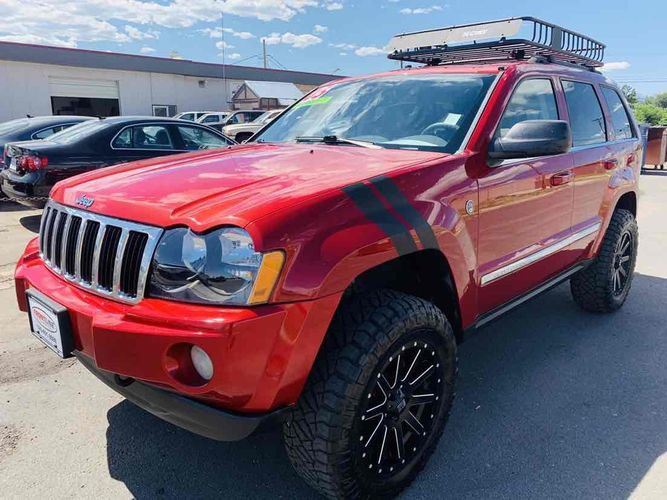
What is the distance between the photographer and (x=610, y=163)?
3.88 meters

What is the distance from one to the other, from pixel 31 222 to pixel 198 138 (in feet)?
8.46

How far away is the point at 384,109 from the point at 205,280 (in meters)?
1.76

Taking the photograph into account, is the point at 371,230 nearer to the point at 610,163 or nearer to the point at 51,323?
the point at 51,323

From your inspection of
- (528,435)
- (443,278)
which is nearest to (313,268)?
(443,278)

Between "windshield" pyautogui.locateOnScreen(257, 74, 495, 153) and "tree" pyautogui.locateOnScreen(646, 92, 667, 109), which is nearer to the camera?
"windshield" pyautogui.locateOnScreen(257, 74, 495, 153)

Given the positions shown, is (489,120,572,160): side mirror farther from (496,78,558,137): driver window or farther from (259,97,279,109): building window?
(259,97,279,109): building window

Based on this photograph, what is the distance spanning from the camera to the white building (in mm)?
25000

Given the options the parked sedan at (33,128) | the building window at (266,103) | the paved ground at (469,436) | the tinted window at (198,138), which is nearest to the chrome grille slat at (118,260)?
the paved ground at (469,436)

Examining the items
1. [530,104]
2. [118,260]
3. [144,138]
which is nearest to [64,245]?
[118,260]

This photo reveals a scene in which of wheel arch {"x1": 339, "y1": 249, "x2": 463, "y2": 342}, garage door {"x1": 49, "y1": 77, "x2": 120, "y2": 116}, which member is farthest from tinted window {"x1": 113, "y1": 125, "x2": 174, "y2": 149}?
garage door {"x1": 49, "y1": 77, "x2": 120, "y2": 116}

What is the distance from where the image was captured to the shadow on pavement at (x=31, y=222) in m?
7.04

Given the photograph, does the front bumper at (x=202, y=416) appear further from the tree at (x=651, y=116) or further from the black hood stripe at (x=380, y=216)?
the tree at (x=651, y=116)

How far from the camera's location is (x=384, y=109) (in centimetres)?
311

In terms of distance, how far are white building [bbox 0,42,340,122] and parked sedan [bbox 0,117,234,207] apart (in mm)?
21292
